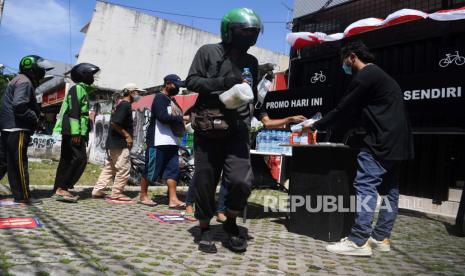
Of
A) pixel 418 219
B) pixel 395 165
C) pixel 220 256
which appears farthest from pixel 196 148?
pixel 418 219

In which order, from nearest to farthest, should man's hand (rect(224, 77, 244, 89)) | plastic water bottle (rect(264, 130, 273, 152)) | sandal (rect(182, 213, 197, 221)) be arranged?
1. man's hand (rect(224, 77, 244, 89))
2. sandal (rect(182, 213, 197, 221))
3. plastic water bottle (rect(264, 130, 273, 152))

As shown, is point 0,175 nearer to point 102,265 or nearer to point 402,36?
point 102,265

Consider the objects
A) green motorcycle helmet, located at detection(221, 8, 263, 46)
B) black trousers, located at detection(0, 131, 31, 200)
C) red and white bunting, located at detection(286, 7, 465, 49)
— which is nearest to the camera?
green motorcycle helmet, located at detection(221, 8, 263, 46)

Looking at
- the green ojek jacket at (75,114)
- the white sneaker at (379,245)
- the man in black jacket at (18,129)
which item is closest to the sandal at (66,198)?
the man in black jacket at (18,129)

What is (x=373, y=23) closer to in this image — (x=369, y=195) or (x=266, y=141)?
(x=266, y=141)

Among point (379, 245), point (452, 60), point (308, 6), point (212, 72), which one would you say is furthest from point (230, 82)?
point (308, 6)

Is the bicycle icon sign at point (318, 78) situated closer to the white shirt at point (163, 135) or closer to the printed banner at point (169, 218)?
the white shirt at point (163, 135)

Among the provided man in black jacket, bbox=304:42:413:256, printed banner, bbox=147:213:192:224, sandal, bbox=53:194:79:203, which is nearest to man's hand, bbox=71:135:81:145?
sandal, bbox=53:194:79:203

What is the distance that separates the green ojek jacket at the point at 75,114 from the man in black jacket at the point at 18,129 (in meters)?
0.41

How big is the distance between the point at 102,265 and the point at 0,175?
132 inches

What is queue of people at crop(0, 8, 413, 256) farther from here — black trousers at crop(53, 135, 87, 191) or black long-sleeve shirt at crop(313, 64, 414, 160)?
black trousers at crop(53, 135, 87, 191)

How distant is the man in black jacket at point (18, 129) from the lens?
16.5 feet

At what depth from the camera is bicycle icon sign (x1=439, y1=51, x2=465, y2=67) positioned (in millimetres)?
6789

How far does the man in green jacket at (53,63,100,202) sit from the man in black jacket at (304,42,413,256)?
11.2 ft
